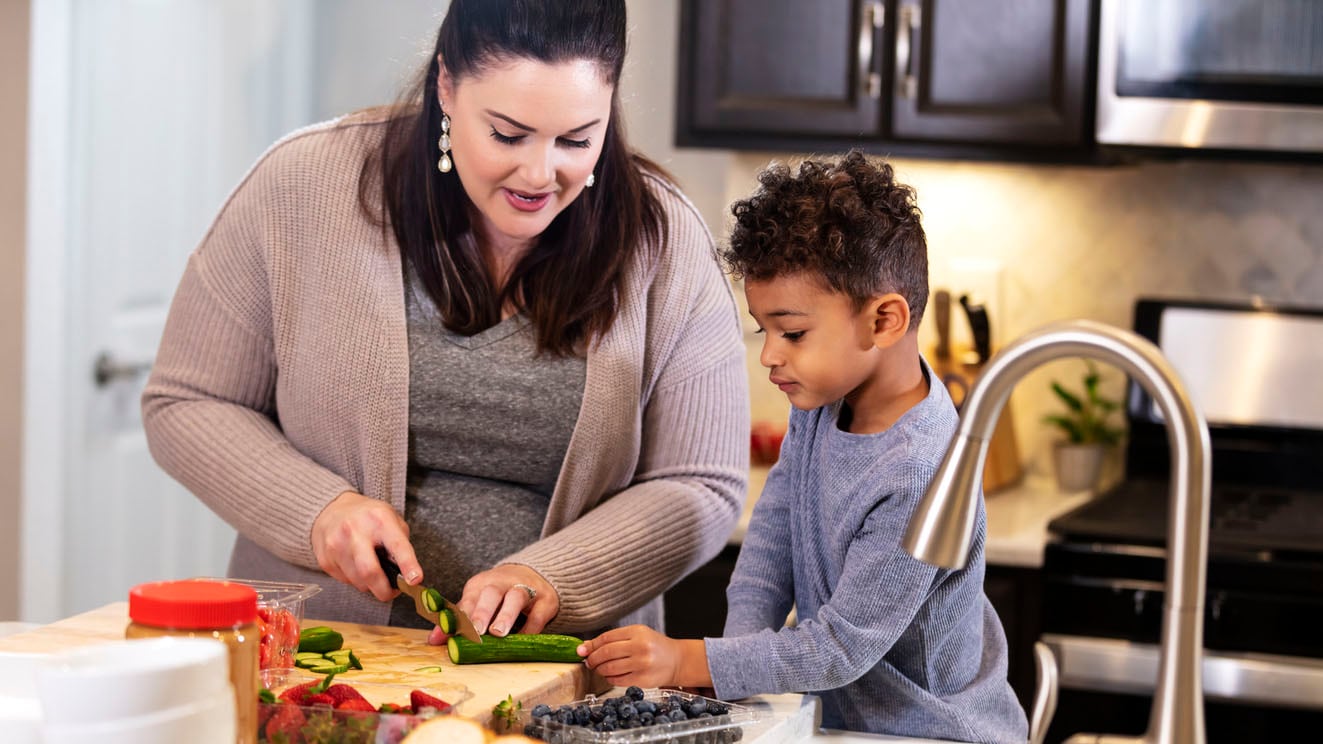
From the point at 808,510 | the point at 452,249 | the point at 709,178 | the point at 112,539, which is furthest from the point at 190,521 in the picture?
the point at 808,510

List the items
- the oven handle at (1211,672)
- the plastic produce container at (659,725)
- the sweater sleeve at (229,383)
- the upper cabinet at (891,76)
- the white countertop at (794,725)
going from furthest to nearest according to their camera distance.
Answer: the upper cabinet at (891,76) < the oven handle at (1211,672) < the sweater sleeve at (229,383) < the white countertop at (794,725) < the plastic produce container at (659,725)

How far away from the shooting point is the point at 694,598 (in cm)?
272

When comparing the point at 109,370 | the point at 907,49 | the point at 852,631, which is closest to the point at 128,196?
the point at 109,370

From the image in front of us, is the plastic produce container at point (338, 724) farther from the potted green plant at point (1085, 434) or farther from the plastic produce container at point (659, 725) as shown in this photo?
the potted green plant at point (1085, 434)

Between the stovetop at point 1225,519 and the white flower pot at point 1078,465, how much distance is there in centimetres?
8

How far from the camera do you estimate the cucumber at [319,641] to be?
4.60 ft

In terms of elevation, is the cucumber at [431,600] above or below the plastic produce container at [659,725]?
above

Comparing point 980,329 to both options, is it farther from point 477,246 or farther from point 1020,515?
point 477,246

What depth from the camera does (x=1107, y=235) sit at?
310 cm

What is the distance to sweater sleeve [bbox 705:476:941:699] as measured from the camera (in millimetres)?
1340

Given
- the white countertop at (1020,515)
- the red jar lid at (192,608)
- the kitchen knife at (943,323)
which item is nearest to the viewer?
the red jar lid at (192,608)

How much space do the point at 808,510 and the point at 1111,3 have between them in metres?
1.58

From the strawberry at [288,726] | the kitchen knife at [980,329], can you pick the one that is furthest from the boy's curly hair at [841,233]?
the kitchen knife at [980,329]

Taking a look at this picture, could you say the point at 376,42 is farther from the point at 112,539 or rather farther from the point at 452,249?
the point at 452,249
